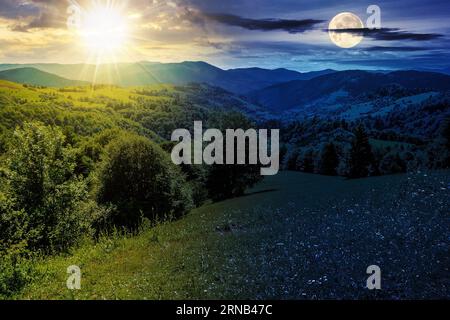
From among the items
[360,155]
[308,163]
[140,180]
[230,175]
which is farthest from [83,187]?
[308,163]

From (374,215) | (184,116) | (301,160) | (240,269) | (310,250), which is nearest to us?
(240,269)

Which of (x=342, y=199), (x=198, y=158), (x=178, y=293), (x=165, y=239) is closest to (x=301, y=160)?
(x=198, y=158)

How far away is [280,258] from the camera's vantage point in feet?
51.6

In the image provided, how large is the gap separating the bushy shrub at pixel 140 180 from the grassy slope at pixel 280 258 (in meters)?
21.8

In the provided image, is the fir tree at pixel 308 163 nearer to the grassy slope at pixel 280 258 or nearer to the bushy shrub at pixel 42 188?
the bushy shrub at pixel 42 188

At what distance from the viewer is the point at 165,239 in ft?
73.6

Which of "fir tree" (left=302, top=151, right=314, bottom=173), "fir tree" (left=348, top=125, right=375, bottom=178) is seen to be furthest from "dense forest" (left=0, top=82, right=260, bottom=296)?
"fir tree" (left=302, top=151, right=314, bottom=173)

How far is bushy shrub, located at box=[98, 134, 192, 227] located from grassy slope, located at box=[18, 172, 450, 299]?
71.6ft

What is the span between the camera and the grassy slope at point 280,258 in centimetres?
1292

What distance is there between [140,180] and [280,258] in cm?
3432

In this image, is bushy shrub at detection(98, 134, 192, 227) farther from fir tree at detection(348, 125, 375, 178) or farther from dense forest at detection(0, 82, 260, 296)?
fir tree at detection(348, 125, 375, 178)

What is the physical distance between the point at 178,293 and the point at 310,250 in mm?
6066

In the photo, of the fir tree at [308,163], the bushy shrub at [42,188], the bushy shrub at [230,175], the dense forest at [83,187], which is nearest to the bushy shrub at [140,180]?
the dense forest at [83,187]
